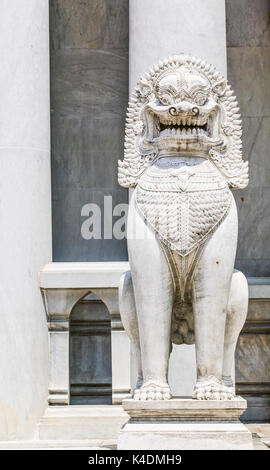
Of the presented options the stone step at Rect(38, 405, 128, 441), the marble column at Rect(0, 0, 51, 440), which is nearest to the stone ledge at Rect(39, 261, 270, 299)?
the marble column at Rect(0, 0, 51, 440)

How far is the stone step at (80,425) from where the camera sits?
66.8 ft

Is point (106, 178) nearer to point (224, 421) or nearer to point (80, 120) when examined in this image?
point (80, 120)

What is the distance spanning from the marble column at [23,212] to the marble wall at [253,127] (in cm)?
344

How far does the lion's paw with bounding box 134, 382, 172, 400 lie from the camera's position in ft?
50.2

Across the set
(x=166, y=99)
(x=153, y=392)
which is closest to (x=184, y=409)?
(x=153, y=392)

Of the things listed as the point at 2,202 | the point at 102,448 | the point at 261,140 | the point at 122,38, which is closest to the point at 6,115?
the point at 2,202

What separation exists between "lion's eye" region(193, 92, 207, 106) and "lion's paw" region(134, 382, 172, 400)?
322cm

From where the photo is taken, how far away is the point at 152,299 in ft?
50.9

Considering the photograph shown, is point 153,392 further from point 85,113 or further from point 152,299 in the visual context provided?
point 85,113

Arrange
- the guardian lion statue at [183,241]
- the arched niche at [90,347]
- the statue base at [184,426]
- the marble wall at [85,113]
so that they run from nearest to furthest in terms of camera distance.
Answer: the statue base at [184,426], the guardian lion statue at [183,241], the arched niche at [90,347], the marble wall at [85,113]

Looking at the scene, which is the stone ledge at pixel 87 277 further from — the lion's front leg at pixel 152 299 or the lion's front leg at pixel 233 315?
the lion's front leg at pixel 152 299

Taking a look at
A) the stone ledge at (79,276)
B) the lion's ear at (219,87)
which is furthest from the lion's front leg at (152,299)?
the stone ledge at (79,276)

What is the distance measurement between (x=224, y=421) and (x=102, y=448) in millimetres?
1694
